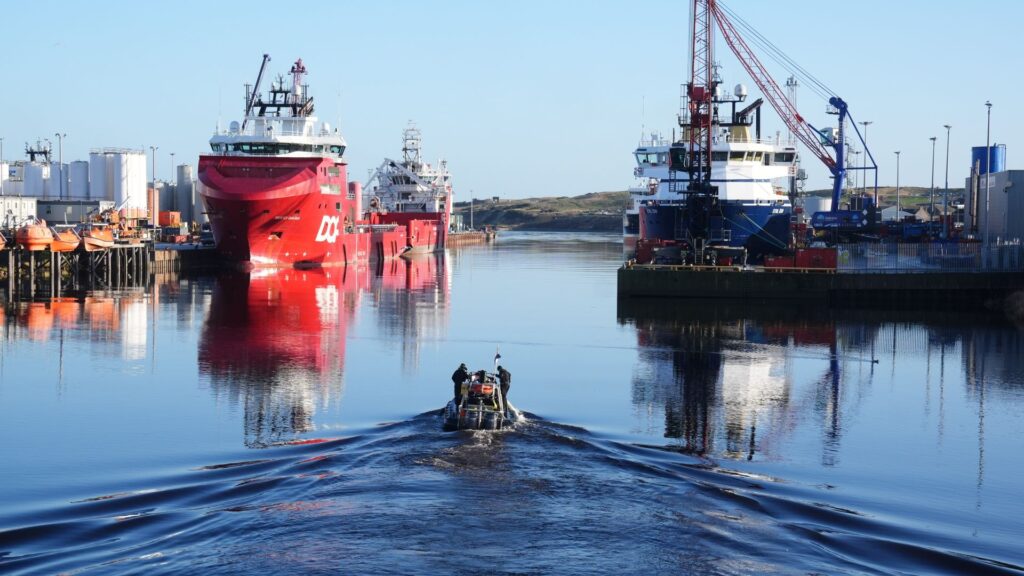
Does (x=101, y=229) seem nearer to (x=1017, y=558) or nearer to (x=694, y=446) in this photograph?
(x=694, y=446)

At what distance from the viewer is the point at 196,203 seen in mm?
126500

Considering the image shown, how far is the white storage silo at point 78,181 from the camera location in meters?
113

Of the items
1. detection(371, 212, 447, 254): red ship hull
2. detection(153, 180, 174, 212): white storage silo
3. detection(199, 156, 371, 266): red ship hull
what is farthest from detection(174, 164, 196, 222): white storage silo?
detection(199, 156, 371, 266): red ship hull

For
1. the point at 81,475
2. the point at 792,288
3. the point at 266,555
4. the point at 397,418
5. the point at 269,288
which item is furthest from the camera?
the point at 269,288

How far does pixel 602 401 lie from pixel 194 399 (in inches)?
463

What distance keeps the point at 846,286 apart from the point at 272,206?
3834cm

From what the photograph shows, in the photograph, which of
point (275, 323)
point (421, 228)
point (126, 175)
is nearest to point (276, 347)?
point (275, 323)

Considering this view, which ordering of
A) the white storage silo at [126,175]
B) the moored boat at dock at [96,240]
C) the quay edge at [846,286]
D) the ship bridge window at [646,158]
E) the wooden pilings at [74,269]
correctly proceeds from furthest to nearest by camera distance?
the white storage silo at [126,175]
the ship bridge window at [646,158]
the moored boat at dock at [96,240]
the wooden pilings at [74,269]
the quay edge at [846,286]

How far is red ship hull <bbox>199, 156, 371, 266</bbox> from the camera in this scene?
77.8 m

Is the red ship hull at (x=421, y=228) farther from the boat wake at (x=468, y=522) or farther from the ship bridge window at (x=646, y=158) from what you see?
the boat wake at (x=468, y=522)

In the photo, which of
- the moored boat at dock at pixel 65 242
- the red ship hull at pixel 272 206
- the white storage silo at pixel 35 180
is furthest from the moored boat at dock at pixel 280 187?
the white storage silo at pixel 35 180

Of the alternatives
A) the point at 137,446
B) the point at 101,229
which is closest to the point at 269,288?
the point at 101,229

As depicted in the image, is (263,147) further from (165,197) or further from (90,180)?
(165,197)

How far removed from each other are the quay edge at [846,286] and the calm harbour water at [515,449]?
24.5 feet
